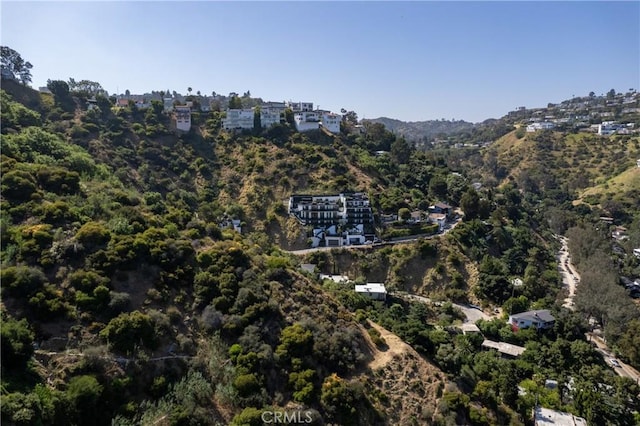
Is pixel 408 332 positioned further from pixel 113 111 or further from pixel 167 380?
pixel 113 111

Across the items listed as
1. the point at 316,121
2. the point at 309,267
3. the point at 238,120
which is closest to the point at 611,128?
the point at 316,121

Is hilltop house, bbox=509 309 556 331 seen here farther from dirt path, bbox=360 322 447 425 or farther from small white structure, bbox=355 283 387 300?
dirt path, bbox=360 322 447 425

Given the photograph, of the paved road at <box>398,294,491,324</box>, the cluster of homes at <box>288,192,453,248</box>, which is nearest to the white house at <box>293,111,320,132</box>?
the cluster of homes at <box>288,192,453,248</box>

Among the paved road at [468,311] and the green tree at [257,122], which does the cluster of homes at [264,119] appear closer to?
the green tree at [257,122]

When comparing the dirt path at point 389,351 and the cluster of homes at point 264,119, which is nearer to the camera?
the dirt path at point 389,351

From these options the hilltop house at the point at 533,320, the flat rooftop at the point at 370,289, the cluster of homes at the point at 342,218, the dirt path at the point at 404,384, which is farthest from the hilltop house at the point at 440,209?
the dirt path at the point at 404,384

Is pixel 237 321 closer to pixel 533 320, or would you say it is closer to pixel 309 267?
pixel 309 267
